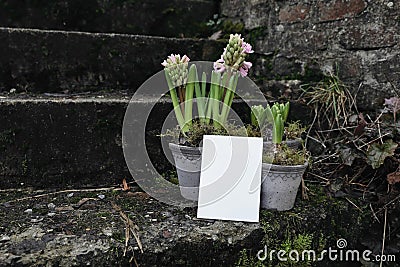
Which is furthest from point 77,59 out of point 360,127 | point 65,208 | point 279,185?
point 360,127

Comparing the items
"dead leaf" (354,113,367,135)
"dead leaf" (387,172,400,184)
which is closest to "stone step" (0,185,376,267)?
"dead leaf" (387,172,400,184)

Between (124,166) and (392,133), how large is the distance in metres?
0.90

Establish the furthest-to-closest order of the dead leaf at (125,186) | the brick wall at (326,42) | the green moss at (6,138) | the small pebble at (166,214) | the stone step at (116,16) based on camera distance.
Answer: the stone step at (116,16), the brick wall at (326,42), the dead leaf at (125,186), the green moss at (6,138), the small pebble at (166,214)

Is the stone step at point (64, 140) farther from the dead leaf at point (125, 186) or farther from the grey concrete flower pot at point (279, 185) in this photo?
the grey concrete flower pot at point (279, 185)

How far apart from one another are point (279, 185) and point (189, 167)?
267 mm

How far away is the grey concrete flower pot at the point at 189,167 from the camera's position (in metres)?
1.16

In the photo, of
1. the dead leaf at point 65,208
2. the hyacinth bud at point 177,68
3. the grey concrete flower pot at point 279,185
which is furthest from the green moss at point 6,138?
the grey concrete flower pot at point 279,185

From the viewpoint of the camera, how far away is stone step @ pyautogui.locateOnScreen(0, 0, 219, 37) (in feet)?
5.60

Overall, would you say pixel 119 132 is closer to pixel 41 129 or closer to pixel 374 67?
pixel 41 129

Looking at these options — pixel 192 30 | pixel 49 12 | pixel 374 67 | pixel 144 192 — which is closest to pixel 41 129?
pixel 144 192

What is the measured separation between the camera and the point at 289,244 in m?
1.11

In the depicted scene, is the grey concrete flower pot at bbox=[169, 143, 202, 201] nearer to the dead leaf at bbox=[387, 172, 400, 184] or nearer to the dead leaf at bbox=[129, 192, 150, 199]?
the dead leaf at bbox=[129, 192, 150, 199]

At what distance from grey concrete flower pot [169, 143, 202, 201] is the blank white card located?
0.03m

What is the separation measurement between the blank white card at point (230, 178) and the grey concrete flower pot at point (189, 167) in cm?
3
